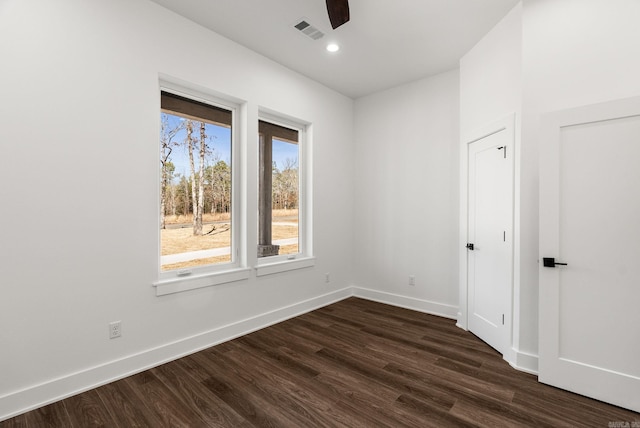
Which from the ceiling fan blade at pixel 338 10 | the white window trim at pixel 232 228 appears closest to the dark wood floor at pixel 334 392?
the white window trim at pixel 232 228

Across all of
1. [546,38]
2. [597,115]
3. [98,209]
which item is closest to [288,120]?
[98,209]

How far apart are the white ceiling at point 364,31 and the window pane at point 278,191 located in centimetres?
84

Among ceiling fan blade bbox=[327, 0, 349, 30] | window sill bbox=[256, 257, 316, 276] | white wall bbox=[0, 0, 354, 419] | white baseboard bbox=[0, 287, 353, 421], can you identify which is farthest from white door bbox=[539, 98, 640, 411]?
white wall bbox=[0, 0, 354, 419]

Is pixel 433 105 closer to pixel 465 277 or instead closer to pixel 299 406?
pixel 465 277

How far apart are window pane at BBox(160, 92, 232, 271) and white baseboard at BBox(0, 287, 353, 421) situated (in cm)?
69

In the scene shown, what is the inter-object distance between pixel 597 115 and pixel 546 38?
2.49ft

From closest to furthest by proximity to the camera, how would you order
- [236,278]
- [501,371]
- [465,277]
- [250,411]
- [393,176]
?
[250,411] < [501,371] < [236,278] < [465,277] < [393,176]

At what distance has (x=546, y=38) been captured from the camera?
2.34 metres

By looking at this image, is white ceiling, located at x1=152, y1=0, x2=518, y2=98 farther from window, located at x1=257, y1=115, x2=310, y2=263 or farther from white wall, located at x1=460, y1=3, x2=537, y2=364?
window, located at x1=257, y1=115, x2=310, y2=263

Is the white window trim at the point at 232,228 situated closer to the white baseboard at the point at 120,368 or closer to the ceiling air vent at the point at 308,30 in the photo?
the white baseboard at the point at 120,368

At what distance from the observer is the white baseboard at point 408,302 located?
3740 mm

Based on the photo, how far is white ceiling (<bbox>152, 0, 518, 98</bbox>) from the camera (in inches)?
101

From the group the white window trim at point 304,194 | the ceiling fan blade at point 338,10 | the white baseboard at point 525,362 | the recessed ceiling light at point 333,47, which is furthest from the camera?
the white window trim at point 304,194

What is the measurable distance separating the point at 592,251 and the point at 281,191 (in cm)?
303
